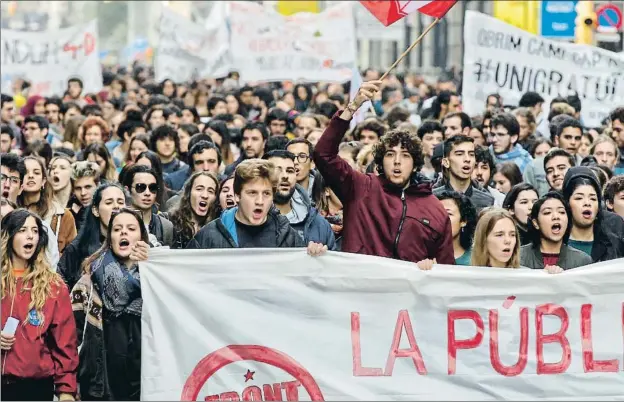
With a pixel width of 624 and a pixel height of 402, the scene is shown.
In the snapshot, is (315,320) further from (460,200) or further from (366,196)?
(460,200)

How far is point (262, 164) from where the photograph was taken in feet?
27.2

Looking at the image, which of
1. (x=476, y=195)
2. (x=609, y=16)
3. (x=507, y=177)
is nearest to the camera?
(x=476, y=195)

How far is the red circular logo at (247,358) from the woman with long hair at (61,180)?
392cm

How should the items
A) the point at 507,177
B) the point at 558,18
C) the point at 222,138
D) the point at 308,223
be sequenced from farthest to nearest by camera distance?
the point at 558,18 < the point at 222,138 < the point at 507,177 < the point at 308,223

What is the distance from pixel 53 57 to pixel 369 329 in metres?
14.7

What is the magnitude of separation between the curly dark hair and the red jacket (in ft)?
5.14

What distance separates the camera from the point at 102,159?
12555mm

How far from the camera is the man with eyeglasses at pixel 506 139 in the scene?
1323cm

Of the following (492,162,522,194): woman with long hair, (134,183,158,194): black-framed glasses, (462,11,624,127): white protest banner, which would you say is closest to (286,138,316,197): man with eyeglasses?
(134,183,158,194): black-framed glasses

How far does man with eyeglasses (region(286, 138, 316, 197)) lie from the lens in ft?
35.9

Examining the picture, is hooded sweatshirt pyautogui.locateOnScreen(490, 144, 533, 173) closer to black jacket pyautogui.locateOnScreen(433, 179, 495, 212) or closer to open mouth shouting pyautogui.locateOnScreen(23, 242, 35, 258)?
black jacket pyautogui.locateOnScreen(433, 179, 495, 212)

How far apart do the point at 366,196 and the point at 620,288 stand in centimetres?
121

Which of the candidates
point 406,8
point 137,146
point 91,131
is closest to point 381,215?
point 406,8

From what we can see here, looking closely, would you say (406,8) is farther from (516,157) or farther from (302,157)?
(516,157)
